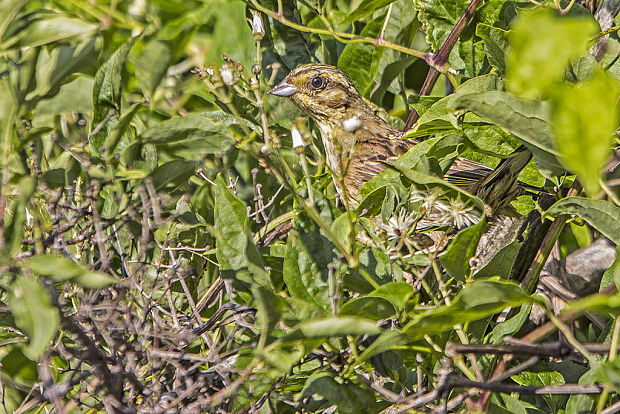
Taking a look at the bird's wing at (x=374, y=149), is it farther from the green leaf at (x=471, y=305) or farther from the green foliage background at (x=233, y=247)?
the green leaf at (x=471, y=305)

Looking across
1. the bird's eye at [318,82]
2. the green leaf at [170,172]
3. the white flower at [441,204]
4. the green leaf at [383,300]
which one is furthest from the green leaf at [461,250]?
the bird's eye at [318,82]

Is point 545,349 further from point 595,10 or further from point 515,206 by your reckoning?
point 595,10

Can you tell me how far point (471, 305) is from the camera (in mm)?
1467

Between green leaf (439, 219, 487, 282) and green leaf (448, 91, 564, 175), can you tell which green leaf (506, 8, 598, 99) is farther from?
green leaf (439, 219, 487, 282)

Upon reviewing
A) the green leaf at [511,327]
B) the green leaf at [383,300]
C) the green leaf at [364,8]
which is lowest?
the green leaf at [511,327]

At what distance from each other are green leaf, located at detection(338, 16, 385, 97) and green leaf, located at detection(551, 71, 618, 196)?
86.0 inches

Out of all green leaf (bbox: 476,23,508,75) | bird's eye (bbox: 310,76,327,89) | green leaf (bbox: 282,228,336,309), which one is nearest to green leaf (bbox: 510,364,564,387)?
green leaf (bbox: 282,228,336,309)

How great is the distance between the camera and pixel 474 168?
359 centimetres

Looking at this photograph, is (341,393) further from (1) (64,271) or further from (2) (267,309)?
(1) (64,271)

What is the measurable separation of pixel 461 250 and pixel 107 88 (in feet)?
3.76

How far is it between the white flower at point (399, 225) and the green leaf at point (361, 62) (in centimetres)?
115

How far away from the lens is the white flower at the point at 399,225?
1994 millimetres

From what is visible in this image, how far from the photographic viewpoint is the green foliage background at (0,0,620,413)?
1472 millimetres

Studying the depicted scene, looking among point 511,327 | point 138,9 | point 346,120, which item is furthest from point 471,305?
point 346,120
